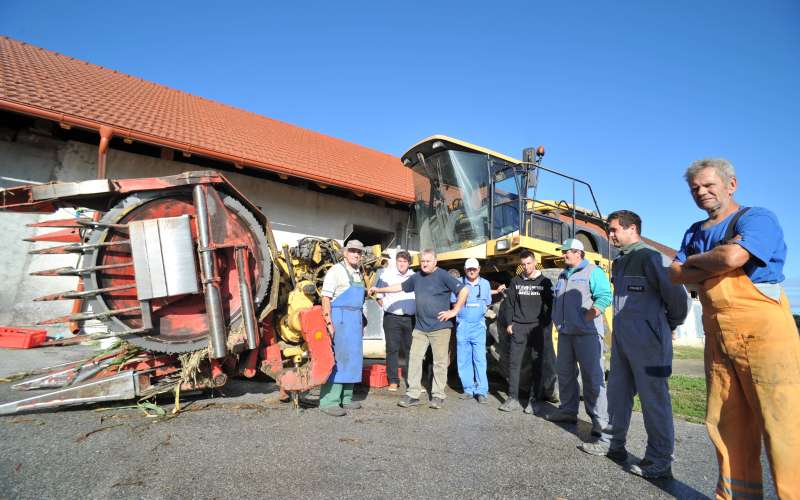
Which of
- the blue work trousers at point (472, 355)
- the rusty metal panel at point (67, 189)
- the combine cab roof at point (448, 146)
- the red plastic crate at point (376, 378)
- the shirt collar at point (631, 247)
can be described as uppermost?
the combine cab roof at point (448, 146)

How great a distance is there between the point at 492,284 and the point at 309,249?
292 cm

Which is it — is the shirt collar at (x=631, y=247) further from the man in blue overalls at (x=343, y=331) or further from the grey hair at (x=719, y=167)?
the man in blue overalls at (x=343, y=331)

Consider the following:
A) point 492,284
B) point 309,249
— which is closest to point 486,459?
point 309,249

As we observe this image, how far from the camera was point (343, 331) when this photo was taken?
384cm

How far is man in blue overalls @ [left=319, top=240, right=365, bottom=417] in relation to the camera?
3.74 metres

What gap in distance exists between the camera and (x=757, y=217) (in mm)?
1885

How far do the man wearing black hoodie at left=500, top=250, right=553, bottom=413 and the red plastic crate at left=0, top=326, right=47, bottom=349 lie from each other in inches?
236

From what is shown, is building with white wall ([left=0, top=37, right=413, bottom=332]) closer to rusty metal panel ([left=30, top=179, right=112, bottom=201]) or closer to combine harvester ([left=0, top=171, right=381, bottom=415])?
combine harvester ([left=0, top=171, right=381, bottom=415])

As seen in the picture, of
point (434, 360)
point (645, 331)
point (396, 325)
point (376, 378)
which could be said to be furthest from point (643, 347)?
point (376, 378)

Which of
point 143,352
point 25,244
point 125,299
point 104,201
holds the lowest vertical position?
point 143,352

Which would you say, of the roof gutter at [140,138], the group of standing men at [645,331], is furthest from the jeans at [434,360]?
the roof gutter at [140,138]

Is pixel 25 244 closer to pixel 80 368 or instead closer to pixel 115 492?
pixel 80 368

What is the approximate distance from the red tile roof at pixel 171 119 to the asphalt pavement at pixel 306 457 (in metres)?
4.10

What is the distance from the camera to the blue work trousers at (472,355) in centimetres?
457
